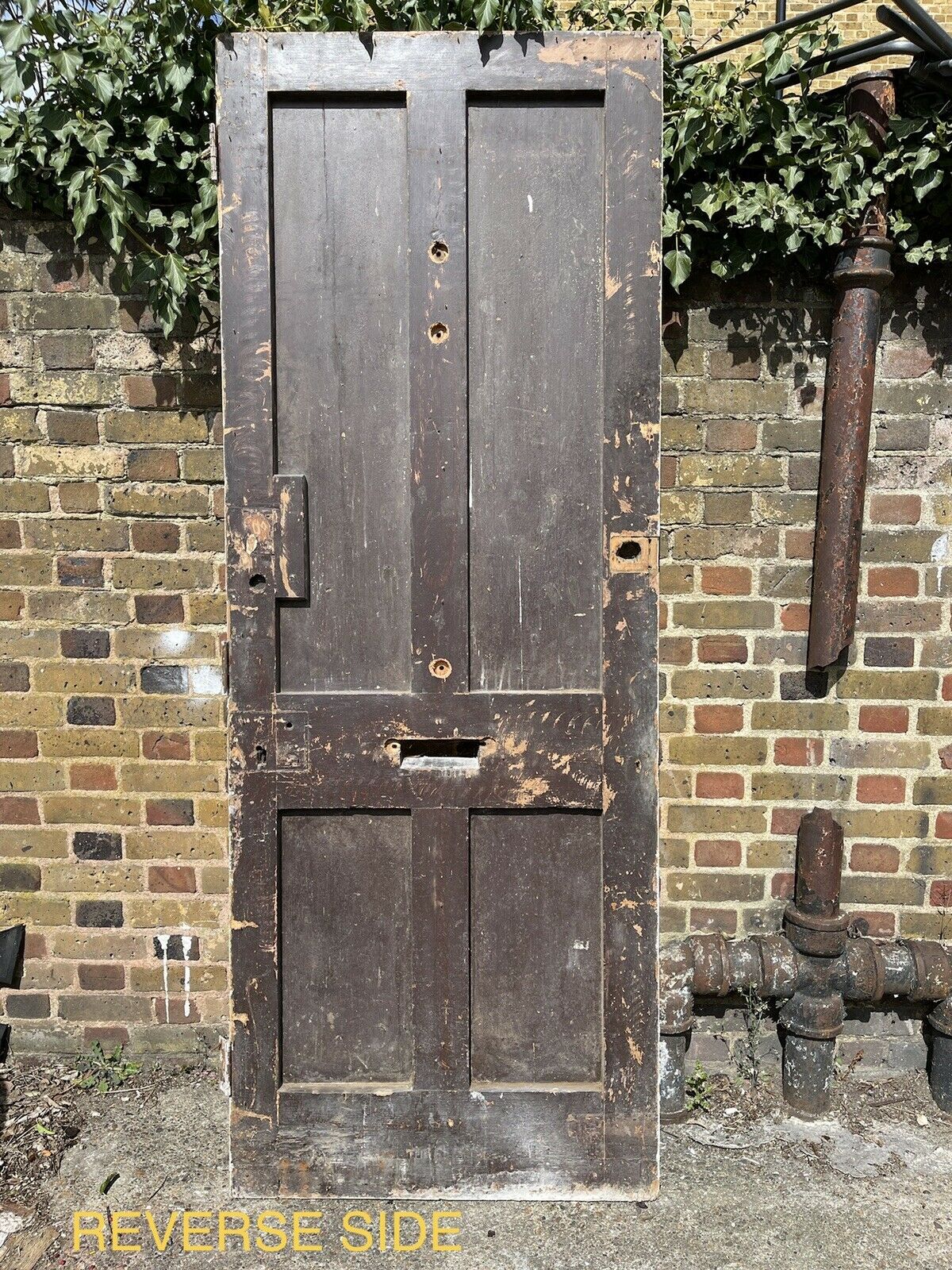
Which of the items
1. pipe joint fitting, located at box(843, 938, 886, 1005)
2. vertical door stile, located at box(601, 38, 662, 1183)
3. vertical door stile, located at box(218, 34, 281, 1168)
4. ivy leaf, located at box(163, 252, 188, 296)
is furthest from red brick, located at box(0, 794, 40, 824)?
pipe joint fitting, located at box(843, 938, 886, 1005)

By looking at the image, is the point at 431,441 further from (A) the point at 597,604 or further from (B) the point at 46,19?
(B) the point at 46,19

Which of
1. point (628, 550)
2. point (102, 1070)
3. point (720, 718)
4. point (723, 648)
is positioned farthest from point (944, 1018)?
point (102, 1070)

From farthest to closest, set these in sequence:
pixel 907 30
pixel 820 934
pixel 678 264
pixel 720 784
→ pixel 720 784 → pixel 820 934 → pixel 678 264 → pixel 907 30

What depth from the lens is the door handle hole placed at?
220 centimetres

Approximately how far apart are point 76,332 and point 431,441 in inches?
50.3

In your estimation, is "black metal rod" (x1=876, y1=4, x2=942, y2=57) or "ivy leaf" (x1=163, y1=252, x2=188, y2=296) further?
"ivy leaf" (x1=163, y1=252, x2=188, y2=296)

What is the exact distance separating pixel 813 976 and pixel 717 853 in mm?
442

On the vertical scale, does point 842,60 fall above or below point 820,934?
above

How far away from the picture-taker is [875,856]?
2.79m

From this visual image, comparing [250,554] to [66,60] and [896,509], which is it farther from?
[896,509]

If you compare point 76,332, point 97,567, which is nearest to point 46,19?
point 76,332

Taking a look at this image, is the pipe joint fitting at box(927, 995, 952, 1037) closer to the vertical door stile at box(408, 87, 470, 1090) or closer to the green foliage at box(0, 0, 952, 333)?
the vertical door stile at box(408, 87, 470, 1090)

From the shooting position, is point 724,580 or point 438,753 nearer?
point 438,753

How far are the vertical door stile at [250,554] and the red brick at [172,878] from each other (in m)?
0.67
